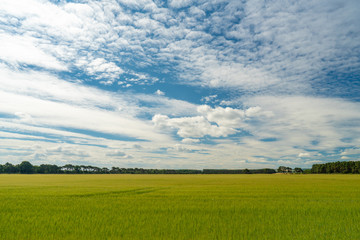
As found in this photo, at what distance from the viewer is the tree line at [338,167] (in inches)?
5304

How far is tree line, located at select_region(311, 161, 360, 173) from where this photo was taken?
13471 centimetres

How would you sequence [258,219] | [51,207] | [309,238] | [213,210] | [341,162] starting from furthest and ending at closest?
[341,162] → [51,207] → [213,210] → [258,219] → [309,238]

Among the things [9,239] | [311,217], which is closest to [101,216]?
[9,239]

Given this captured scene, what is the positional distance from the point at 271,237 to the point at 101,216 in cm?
828

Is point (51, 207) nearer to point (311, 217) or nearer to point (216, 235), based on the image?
point (216, 235)

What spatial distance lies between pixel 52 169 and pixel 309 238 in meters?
176

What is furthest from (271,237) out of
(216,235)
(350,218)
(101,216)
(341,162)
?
(341,162)

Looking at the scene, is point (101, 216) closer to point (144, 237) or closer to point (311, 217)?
point (144, 237)

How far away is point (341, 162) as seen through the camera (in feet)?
491

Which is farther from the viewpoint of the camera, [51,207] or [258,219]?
[51,207]

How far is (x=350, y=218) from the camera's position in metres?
11.9

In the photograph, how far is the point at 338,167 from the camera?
14538 cm

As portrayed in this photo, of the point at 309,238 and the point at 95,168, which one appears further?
the point at 95,168

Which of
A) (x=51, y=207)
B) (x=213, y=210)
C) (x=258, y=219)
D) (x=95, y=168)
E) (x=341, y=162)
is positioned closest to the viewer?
(x=258, y=219)
